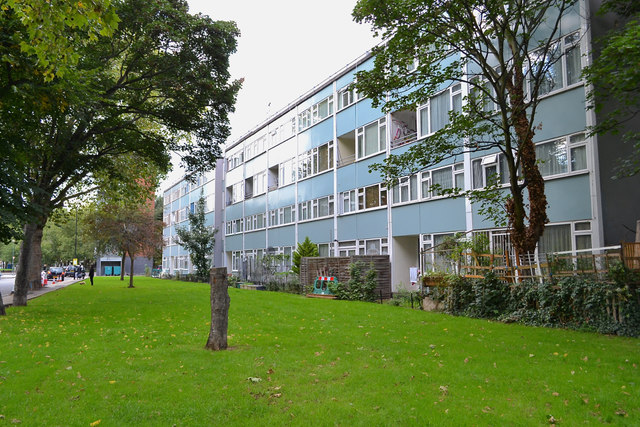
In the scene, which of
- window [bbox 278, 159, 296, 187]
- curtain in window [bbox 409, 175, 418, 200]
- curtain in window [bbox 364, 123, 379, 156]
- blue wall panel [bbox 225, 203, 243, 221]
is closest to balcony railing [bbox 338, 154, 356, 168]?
curtain in window [bbox 364, 123, 379, 156]

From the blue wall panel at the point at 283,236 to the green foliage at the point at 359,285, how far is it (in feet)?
44.0

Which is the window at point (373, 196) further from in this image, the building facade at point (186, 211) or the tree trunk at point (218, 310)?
the building facade at point (186, 211)

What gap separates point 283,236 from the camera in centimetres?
3775

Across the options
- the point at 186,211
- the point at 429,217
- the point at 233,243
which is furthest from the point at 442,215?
the point at 186,211

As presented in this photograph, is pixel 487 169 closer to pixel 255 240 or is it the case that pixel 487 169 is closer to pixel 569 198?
pixel 569 198

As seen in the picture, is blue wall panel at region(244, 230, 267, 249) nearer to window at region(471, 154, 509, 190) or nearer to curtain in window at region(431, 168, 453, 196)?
curtain in window at region(431, 168, 453, 196)

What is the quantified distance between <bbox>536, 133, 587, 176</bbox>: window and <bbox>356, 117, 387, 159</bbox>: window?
9673mm

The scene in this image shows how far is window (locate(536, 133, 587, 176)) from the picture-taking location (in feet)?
51.9

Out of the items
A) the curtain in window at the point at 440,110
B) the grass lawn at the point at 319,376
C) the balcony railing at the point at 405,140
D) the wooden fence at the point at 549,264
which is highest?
the curtain in window at the point at 440,110

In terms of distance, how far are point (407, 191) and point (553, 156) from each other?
25.6 feet

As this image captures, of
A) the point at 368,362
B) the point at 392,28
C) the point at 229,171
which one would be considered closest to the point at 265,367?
the point at 368,362

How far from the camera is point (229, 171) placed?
5303 cm

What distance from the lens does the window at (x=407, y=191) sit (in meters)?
23.1

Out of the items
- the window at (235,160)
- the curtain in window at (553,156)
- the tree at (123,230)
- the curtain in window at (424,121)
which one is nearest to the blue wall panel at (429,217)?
the curtain in window at (424,121)
